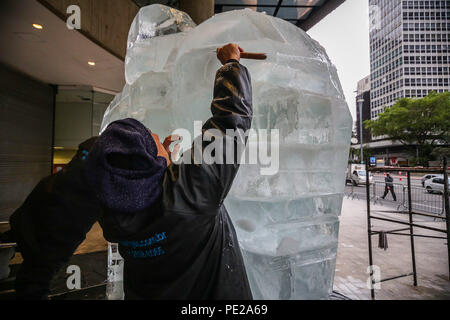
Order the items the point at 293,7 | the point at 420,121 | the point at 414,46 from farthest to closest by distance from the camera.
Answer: the point at 414,46 < the point at 420,121 < the point at 293,7

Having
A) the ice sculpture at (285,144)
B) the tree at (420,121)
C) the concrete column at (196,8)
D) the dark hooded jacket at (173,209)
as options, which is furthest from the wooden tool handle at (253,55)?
the tree at (420,121)

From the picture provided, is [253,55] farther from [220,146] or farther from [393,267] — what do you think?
[393,267]

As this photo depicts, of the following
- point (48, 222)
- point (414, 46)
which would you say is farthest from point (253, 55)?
point (414, 46)

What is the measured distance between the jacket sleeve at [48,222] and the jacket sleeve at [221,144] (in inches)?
16.2

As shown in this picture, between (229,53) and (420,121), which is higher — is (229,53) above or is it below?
below

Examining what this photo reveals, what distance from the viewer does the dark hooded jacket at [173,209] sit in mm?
750

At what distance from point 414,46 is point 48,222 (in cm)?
5515

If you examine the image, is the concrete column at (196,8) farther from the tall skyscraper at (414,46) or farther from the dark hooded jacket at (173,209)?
the tall skyscraper at (414,46)

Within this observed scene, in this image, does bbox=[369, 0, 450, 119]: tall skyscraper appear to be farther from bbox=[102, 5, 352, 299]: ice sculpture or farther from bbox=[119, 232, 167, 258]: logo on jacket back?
bbox=[119, 232, 167, 258]: logo on jacket back

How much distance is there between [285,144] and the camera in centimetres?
146

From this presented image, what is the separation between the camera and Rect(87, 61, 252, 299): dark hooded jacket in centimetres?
75
